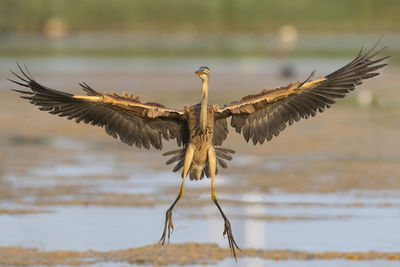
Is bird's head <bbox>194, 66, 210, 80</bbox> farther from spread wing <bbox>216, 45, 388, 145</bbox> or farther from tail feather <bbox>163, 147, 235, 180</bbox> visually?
tail feather <bbox>163, 147, 235, 180</bbox>

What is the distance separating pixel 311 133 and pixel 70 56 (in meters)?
33.3

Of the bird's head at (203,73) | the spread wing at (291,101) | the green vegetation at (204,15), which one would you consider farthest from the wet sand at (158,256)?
the green vegetation at (204,15)

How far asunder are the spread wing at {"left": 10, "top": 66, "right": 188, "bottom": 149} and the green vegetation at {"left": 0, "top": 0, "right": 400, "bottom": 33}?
74481mm

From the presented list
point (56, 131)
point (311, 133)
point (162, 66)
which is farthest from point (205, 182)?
point (162, 66)

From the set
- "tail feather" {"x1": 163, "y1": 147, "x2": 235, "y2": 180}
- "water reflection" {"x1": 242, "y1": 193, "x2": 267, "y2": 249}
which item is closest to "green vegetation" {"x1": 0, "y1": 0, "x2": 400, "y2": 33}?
"water reflection" {"x1": 242, "y1": 193, "x2": 267, "y2": 249}

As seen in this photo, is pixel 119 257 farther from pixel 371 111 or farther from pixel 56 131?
pixel 371 111

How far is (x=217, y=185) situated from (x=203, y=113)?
4647 millimetres

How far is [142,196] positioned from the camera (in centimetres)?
1284

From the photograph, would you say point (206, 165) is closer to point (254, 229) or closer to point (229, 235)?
point (229, 235)

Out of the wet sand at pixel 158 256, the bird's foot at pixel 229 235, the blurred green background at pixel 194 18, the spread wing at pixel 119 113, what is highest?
the blurred green background at pixel 194 18

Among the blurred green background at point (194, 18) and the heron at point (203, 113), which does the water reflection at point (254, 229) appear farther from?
the blurred green background at point (194, 18)

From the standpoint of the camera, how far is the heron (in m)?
9.16

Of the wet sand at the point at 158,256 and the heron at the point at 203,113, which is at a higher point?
the heron at the point at 203,113

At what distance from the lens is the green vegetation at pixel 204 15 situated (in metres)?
86.8
